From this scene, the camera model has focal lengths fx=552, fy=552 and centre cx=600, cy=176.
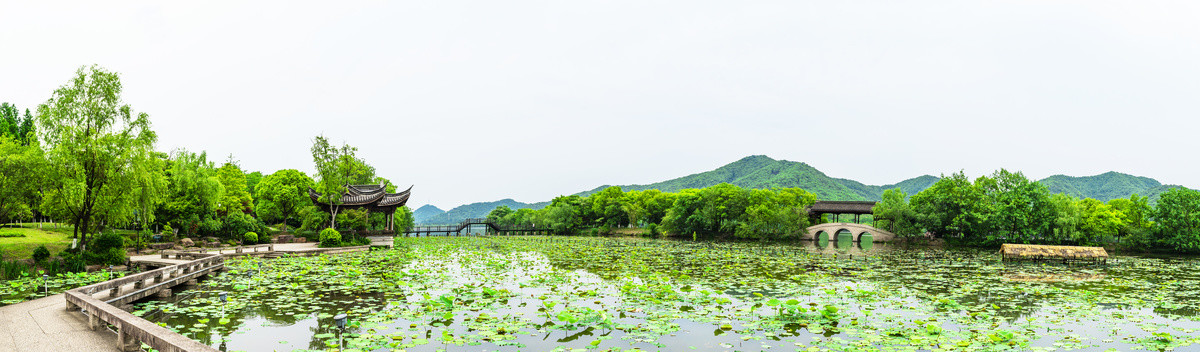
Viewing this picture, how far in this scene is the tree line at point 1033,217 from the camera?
1679 inches

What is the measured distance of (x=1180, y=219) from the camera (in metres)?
42.0

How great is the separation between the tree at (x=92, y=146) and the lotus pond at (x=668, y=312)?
5630 mm

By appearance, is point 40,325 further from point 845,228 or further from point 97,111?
point 845,228

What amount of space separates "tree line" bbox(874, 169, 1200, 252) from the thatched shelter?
640 inches

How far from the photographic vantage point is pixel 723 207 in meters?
63.6

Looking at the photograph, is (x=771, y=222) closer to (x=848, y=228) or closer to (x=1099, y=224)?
(x=848, y=228)

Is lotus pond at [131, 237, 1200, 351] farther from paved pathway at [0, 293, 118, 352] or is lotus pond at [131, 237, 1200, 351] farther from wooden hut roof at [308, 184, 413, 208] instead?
wooden hut roof at [308, 184, 413, 208]

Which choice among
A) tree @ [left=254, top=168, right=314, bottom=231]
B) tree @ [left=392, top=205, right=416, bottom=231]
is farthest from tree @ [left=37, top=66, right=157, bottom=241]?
tree @ [left=392, top=205, right=416, bottom=231]

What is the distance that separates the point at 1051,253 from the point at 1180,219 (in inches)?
863

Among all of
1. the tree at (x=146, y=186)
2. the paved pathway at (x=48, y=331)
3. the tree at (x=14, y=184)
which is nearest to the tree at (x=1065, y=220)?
the paved pathway at (x=48, y=331)

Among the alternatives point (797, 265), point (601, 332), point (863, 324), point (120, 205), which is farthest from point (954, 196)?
point (120, 205)

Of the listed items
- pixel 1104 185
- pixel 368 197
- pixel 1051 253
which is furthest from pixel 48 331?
pixel 1104 185

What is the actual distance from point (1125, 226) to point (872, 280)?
44347 mm

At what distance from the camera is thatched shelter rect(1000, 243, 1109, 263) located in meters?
30.8
